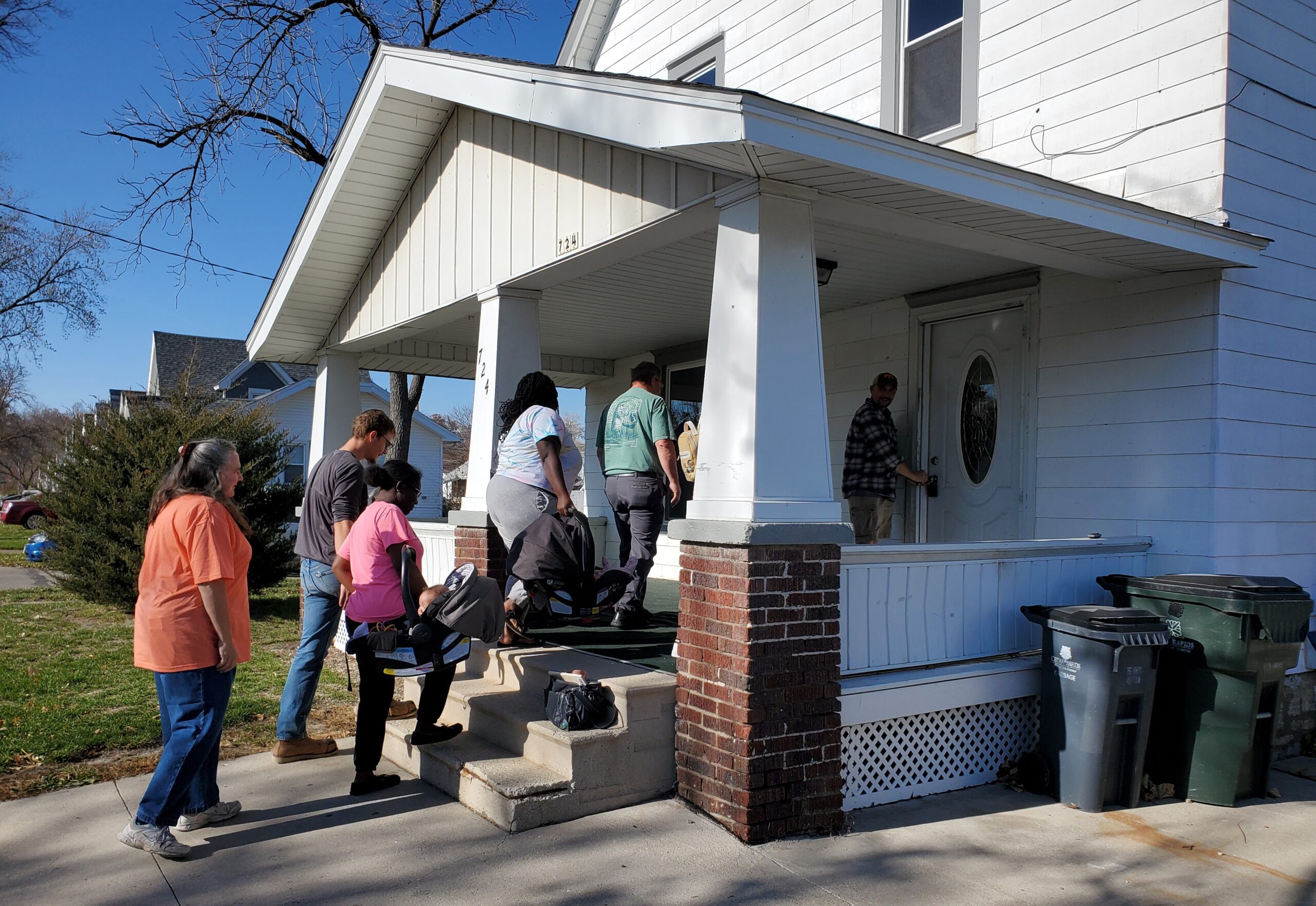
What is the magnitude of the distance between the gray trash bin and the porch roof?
210cm

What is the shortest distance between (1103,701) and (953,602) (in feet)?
2.91

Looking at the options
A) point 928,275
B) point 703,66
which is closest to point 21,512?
point 703,66

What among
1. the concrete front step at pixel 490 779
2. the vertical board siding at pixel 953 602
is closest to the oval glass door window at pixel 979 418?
the vertical board siding at pixel 953 602

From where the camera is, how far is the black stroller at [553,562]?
18.1 feet

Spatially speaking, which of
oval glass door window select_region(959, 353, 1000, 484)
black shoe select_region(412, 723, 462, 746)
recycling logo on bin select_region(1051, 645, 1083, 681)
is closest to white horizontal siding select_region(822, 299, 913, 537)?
oval glass door window select_region(959, 353, 1000, 484)

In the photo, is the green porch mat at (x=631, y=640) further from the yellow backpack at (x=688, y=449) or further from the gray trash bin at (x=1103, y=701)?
the gray trash bin at (x=1103, y=701)

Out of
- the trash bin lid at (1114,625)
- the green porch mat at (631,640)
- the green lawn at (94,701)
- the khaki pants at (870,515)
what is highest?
the khaki pants at (870,515)

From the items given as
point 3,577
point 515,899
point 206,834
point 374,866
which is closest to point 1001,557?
point 515,899

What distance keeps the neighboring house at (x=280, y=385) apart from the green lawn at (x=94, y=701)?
1999cm

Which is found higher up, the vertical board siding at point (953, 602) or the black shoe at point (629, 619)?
the vertical board siding at point (953, 602)

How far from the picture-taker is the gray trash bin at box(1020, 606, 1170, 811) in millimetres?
4859

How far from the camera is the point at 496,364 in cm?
666

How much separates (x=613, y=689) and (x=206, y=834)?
194 cm

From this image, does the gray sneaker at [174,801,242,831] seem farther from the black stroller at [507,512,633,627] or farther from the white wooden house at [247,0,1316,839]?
the white wooden house at [247,0,1316,839]
